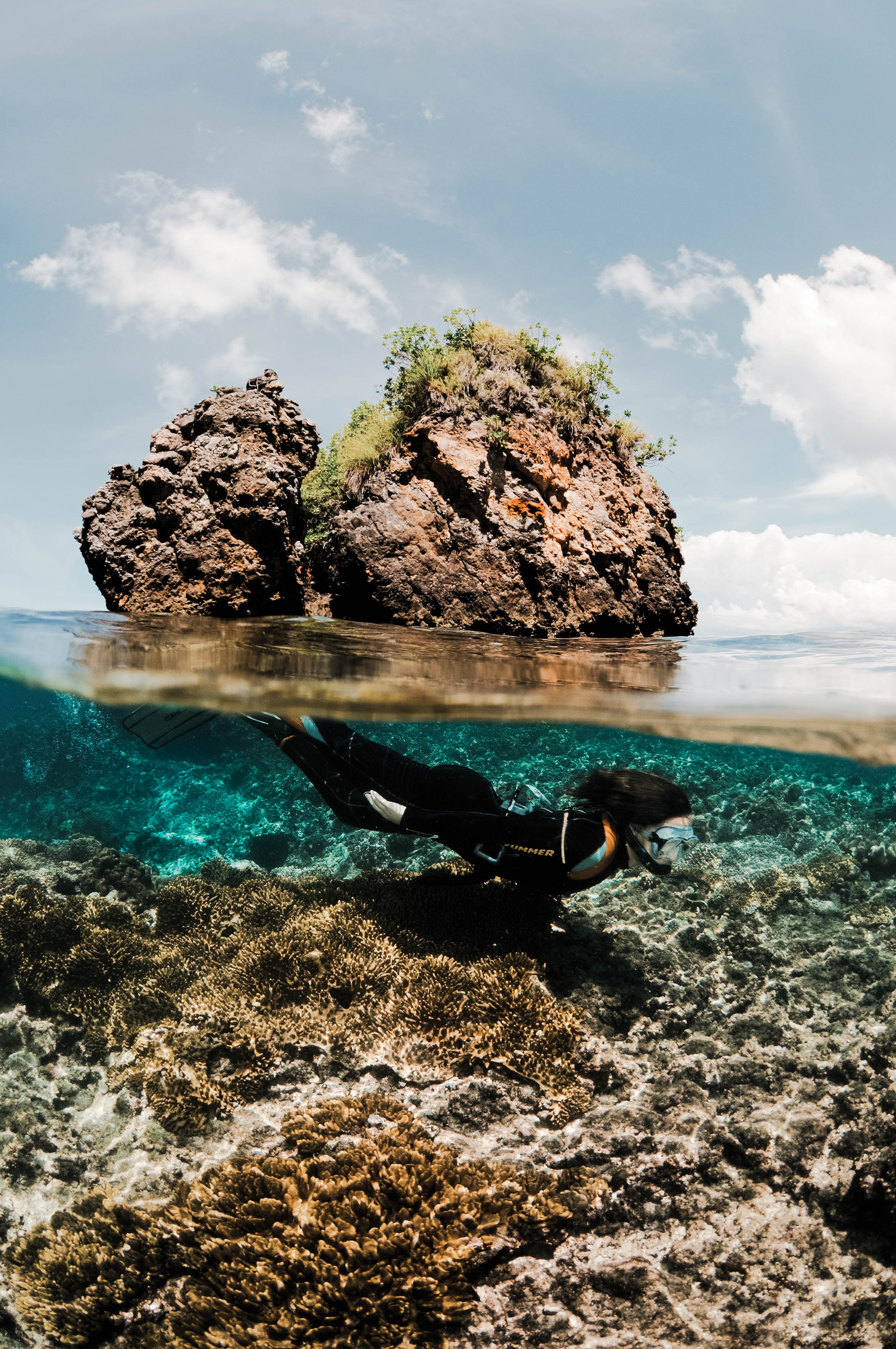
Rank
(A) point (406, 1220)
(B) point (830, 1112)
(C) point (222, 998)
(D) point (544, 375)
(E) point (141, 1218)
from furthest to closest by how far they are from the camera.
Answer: (D) point (544, 375)
(C) point (222, 998)
(B) point (830, 1112)
(E) point (141, 1218)
(A) point (406, 1220)

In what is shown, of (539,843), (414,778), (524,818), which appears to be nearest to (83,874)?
(414,778)

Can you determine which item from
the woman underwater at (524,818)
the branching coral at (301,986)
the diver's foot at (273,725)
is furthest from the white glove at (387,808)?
the diver's foot at (273,725)

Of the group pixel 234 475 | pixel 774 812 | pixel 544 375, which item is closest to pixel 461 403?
pixel 544 375

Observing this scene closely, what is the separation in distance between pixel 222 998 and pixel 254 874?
4.14 metres

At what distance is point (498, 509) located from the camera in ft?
24.8

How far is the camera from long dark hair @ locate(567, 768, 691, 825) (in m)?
6.52

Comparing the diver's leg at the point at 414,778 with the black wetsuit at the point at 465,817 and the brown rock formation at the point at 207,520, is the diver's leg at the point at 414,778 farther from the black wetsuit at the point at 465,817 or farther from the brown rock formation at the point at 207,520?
the brown rock formation at the point at 207,520

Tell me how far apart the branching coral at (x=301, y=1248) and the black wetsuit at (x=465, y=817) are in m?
2.59

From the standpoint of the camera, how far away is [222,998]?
22.7 ft

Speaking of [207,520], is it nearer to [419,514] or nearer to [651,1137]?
[419,514]

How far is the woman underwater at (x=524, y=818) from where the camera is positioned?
Answer: 6559 millimetres

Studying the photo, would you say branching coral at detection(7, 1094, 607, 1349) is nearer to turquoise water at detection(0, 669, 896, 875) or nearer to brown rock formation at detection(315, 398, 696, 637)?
brown rock formation at detection(315, 398, 696, 637)

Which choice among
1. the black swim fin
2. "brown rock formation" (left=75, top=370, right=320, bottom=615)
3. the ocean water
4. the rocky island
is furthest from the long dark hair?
the black swim fin

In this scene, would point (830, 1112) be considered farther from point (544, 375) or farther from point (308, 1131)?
point (544, 375)
